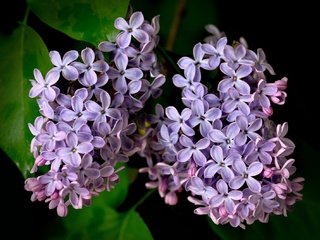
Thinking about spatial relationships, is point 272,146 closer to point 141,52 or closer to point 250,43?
point 141,52

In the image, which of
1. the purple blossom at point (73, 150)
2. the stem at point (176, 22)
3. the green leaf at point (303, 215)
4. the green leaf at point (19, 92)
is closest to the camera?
the purple blossom at point (73, 150)

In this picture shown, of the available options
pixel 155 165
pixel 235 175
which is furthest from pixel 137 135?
pixel 235 175

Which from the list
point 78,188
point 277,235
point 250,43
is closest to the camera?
point 78,188

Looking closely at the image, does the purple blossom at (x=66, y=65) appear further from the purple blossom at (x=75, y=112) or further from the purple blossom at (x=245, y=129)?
the purple blossom at (x=245, y=129)

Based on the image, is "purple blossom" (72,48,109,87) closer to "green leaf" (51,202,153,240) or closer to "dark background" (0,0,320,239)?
"dark background" (0,0,320,239)

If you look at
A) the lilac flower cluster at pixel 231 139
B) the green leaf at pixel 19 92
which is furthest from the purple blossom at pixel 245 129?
the green leaf at pixel 19 92

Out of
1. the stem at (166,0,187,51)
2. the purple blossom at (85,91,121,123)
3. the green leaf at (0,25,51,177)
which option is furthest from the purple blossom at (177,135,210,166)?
the stem at (166,0,187,51)
